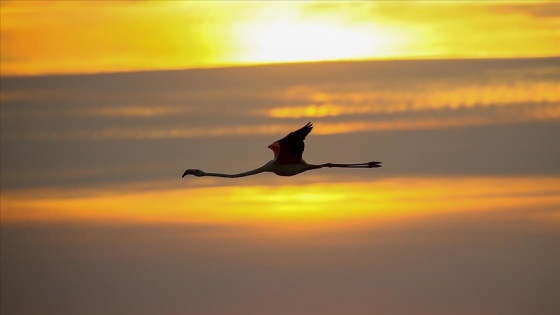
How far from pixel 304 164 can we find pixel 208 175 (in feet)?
14.5

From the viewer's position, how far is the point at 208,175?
212 feet

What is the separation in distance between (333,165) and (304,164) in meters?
1.33

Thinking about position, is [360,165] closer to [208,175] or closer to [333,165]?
[333,165]

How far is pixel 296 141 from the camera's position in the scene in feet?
203

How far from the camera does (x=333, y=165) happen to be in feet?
203

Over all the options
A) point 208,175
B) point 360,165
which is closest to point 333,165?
point 360,165

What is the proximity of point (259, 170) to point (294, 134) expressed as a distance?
2838 mm

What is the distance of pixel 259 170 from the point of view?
63.6 m

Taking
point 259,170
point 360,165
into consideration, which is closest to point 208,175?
point 259,170

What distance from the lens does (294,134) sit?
6153 cm

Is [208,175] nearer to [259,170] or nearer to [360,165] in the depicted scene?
[259,170]

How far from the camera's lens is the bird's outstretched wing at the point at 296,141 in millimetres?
61119

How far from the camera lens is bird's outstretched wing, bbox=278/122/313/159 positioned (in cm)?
6112

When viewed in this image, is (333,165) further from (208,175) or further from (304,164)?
(208,175)
